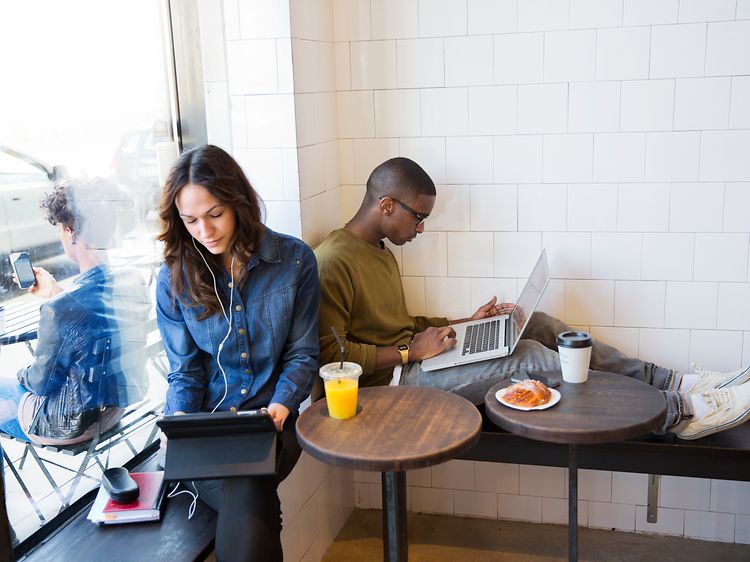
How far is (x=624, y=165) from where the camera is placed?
261 centimetres

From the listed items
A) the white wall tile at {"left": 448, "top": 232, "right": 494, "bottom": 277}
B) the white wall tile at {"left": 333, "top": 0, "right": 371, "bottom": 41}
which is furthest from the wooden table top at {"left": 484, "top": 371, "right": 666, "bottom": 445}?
the white wall tile at {"left": 333, "top": 0, "right": 371, "bottom": 41}

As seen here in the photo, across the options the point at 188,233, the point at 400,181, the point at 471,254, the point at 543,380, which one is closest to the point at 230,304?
the point at 188,233

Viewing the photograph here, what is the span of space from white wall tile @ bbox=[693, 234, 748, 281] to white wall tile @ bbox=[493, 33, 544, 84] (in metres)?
0.75

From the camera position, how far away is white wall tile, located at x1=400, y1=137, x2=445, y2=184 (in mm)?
2750

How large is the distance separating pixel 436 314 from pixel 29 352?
1.45m

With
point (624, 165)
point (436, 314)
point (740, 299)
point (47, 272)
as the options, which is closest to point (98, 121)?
point (47, 272)

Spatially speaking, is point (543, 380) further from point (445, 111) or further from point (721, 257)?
point (445, 111)

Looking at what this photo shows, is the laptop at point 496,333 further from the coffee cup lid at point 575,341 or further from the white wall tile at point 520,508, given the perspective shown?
the white wall tile at point 520,508

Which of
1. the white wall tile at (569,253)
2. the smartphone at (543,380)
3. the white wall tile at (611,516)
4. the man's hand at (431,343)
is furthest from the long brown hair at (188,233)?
the white wall tile at (611,516)

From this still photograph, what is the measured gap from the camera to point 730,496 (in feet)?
8.92

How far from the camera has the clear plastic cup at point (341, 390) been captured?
1.79 m

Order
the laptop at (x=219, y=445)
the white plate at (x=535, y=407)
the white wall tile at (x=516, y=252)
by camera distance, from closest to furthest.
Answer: the laptop at (x=219, y=445)
the white plate at (x=535, y=407)
the white wall tile at (x=516, y=252)

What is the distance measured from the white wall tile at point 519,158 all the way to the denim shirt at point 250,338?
892 millimetres

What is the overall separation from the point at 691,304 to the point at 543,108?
806 millimetres
